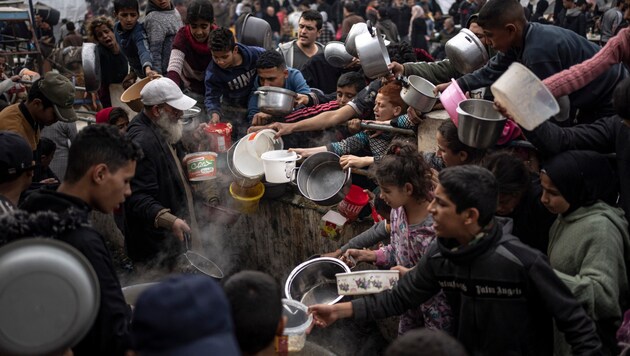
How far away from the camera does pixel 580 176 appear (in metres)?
3.46

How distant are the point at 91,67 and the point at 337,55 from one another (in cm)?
287

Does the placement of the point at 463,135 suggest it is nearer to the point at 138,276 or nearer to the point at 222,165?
the point at 222,165

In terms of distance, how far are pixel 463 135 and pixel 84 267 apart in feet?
7.42

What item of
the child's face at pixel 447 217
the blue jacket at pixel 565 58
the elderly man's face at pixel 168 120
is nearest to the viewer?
the child's face at pixel 447 217

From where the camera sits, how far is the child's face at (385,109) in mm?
5391

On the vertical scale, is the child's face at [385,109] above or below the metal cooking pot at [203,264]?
above

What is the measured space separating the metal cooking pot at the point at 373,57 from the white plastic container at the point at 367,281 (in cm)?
222

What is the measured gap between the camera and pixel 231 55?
6348mm

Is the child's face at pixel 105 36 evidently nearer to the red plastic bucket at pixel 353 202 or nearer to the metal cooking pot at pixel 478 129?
the red plastic bucket at pixel 353 202

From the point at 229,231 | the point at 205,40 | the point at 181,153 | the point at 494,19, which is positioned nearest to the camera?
the point at 494,19

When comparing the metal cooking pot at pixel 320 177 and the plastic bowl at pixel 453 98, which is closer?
the plastic bowl at pixel 453 98

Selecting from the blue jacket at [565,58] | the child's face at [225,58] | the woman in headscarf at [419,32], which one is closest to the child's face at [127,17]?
the child's face at [225,58]

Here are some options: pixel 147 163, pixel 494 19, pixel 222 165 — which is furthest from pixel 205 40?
pixel 494 19

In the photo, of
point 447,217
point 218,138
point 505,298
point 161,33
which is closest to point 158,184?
point 218,138
